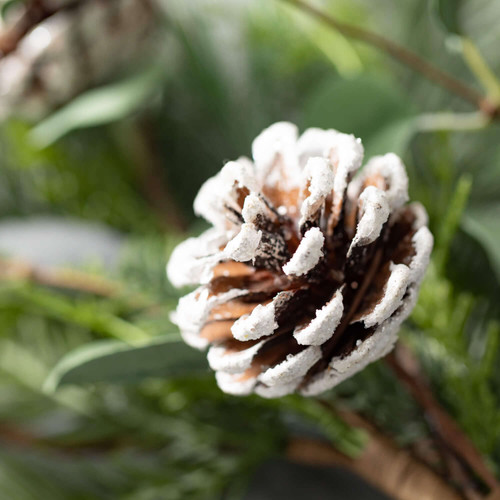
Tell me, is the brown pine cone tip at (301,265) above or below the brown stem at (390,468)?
above

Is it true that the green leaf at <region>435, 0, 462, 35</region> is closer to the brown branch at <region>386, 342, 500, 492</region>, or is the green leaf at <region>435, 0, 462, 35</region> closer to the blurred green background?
the blurred green background

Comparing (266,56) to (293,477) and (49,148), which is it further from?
(293,477)

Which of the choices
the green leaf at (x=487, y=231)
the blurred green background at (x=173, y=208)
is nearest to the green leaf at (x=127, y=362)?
the blurred green background at (x=173, y=208)

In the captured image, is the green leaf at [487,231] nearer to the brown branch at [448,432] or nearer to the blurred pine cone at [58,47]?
the brown branch at [448,432]

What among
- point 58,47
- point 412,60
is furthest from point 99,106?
point 412,60

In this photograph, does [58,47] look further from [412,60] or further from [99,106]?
[412,60]
